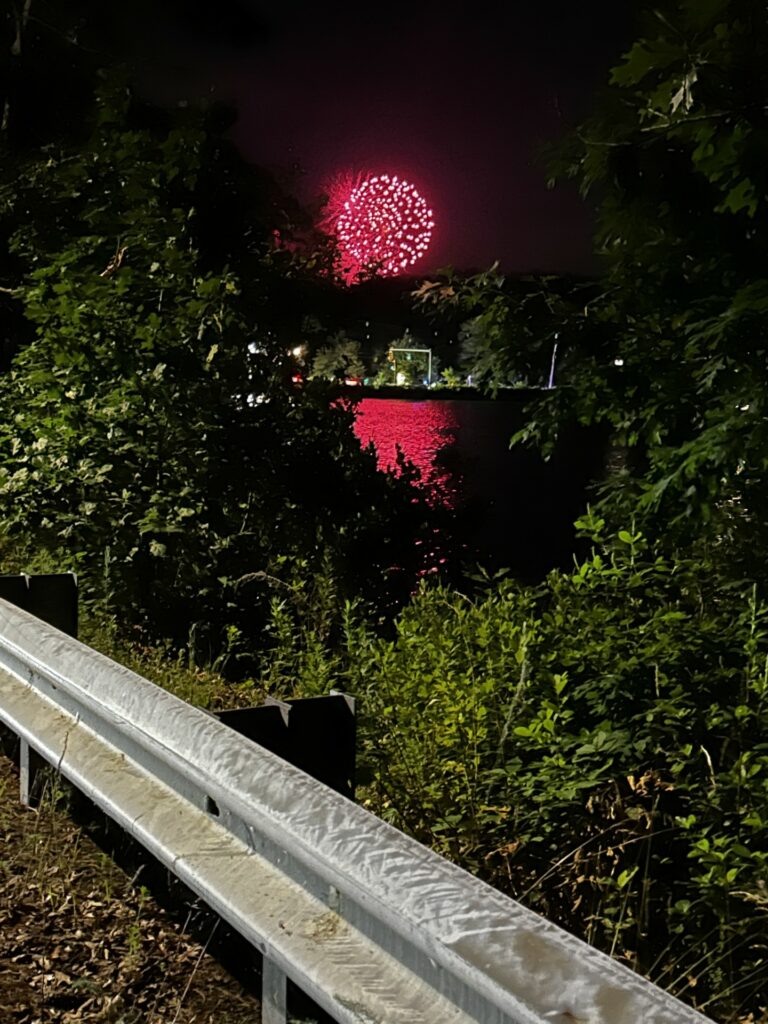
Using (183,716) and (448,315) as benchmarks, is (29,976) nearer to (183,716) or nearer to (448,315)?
(183,716)

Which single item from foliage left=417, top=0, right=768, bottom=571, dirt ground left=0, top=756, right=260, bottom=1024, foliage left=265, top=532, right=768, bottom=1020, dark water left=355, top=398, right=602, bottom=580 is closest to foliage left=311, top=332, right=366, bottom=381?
dark water left=355, top=398, right=602, bottom=580

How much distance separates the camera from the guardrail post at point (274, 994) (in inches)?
110

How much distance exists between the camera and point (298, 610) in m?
9.07

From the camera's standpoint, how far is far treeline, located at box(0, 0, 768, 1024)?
14.0 feet

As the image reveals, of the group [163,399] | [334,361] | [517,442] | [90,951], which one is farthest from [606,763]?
[334,361]

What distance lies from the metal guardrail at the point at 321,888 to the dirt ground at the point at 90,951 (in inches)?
13.8

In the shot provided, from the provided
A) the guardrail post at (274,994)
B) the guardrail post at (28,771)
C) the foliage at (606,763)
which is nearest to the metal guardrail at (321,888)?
the guardrail post at (274,994)

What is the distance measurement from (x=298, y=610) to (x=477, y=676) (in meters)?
3.93

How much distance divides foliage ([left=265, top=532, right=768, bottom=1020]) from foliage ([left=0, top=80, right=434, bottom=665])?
13.5 feet

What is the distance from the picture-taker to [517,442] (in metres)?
6.50

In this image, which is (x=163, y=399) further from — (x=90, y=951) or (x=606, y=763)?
(x=90, y=951)

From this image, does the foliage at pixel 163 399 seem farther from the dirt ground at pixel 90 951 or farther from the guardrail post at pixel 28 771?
the dirt ground at pixel 90 951

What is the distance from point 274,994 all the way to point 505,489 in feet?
120

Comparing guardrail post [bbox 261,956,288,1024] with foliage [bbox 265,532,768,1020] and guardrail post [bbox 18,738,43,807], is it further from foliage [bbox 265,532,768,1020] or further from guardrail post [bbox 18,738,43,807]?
guardrail post [bbox 18,738,43,807]
